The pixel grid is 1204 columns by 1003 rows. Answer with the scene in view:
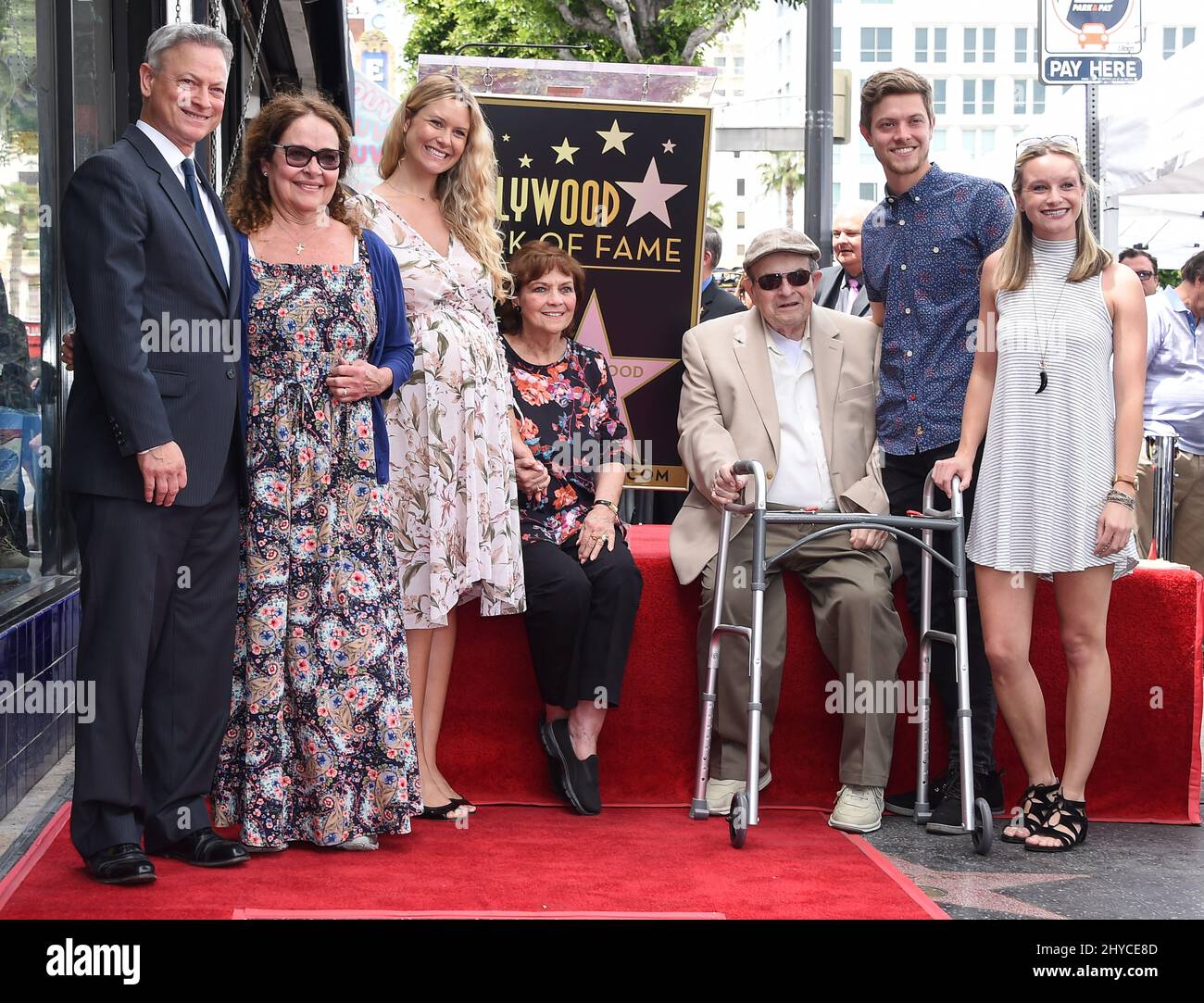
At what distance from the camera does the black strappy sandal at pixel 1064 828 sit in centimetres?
482

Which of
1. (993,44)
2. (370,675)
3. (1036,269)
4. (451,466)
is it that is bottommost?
(370,675)

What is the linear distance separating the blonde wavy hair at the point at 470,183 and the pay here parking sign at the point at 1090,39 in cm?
373

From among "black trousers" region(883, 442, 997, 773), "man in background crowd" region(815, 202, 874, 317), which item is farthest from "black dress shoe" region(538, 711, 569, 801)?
"man in background crowd" region(815, 202, 874, 317)

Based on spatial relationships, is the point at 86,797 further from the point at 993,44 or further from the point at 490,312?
the point at 993,44

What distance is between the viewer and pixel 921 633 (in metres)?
5.12

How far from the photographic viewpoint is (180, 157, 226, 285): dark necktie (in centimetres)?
409

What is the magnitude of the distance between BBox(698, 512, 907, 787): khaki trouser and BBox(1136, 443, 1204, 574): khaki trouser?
3.87 m

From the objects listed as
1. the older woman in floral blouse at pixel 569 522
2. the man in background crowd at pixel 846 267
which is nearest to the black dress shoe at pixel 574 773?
the older woman in floral blouse at pixel 569 522

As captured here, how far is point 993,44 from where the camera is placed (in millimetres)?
89250

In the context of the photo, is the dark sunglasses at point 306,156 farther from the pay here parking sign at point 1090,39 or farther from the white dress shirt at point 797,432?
the pay here parking sign at point 1090,39

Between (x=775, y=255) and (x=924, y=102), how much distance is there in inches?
29.2

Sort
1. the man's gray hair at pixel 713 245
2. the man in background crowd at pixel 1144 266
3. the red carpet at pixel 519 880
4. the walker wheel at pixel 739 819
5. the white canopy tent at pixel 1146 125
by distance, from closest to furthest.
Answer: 1. the red carpet at pixel 519 880
2. the walker wheel at pixel 739 819
3. the man's gray hair at pixel 713 245
4. the white canopy tent at pixel 1146 125
5. the man in background crowd at pixel 1144 266

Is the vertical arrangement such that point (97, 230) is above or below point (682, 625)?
above

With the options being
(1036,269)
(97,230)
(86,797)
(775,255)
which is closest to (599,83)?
(775,255)
